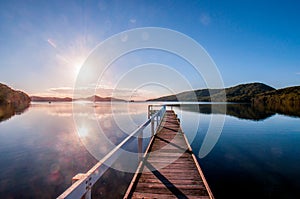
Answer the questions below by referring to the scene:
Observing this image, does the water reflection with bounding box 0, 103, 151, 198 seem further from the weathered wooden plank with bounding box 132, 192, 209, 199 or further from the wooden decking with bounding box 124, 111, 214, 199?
the weathered wooden plank with bounding box 132, 192, 209, 199

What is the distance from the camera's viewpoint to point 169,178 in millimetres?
4535

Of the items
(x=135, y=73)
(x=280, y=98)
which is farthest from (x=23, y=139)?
(x=280, y=98)

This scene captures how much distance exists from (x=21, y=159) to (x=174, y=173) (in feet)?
29.6

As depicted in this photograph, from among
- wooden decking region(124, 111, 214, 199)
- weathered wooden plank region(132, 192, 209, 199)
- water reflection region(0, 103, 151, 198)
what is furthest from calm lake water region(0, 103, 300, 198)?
weathered wooden plank region(132, 192, 209, 199)

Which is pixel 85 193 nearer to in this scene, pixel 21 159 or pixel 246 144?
pixel 21 159

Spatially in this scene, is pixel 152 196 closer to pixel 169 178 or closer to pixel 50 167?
pixel 169 178

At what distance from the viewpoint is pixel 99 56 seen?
11992mm

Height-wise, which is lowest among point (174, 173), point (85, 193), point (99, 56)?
point (174, 173)

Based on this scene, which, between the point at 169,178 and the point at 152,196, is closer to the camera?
the point at 152,196

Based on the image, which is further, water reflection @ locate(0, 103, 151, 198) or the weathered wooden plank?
water reflection @ locate(0, 103, 151, 198)

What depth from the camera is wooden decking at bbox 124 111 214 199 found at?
3.79 meters

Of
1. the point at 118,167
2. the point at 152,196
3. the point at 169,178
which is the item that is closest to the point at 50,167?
the point at 118,167

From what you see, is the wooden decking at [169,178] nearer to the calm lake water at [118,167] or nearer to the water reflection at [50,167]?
the water reflection at [50,167]

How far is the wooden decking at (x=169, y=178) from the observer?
3789 mm
